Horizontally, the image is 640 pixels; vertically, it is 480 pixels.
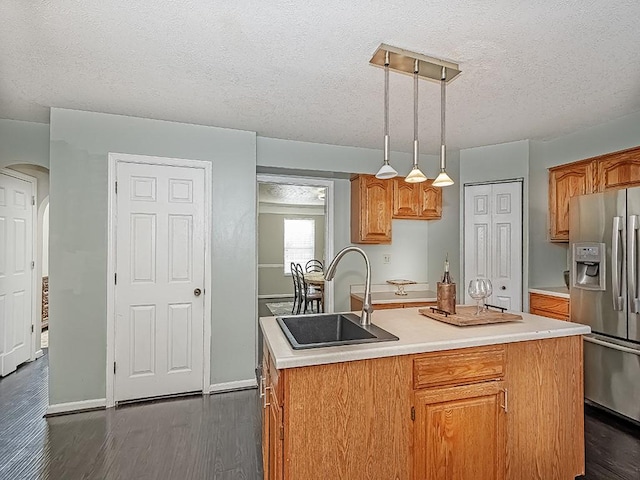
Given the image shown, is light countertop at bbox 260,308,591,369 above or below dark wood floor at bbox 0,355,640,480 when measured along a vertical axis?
above

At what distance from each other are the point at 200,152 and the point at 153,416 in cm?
224

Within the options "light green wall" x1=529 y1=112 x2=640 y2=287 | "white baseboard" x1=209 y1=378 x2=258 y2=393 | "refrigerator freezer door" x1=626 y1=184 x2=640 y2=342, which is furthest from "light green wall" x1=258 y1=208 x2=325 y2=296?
"refrigerator freezer door" x1=626 y1=184 x2=640 y2=342

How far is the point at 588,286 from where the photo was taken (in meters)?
2.93

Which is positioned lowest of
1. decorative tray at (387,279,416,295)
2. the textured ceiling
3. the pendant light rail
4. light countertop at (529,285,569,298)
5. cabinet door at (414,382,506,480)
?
cabinet door at (414,382,506,480)

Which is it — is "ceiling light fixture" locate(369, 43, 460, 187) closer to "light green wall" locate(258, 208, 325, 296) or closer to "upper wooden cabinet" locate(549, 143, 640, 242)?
"upper wooden cabinet" locate(549, 143, 640, 242)

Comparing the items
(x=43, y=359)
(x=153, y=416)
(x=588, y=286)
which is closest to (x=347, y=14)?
(x=588, y=286)

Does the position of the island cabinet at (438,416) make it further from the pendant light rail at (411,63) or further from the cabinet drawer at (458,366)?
the pendant light rail at (411,63)

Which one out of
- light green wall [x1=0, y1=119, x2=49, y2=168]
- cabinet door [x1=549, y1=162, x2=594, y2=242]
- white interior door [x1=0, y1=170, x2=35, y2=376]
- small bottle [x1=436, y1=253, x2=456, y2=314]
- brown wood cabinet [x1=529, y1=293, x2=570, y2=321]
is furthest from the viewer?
white interior door [x1=0, y1=170, x2=35, y2=376]

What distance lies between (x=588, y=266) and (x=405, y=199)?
74.2 inches

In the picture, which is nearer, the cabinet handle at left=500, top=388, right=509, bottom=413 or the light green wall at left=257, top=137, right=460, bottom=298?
the cabinet handle at left=500, top=388, right=509, bottom=413

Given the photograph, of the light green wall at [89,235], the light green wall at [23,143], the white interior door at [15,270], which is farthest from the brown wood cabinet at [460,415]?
the white interior door at [15,270]

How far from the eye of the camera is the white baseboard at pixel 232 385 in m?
3.25

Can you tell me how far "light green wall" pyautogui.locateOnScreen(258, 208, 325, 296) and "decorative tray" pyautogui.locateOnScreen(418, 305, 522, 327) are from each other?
22.2 ft

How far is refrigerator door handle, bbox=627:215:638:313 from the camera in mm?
2607
